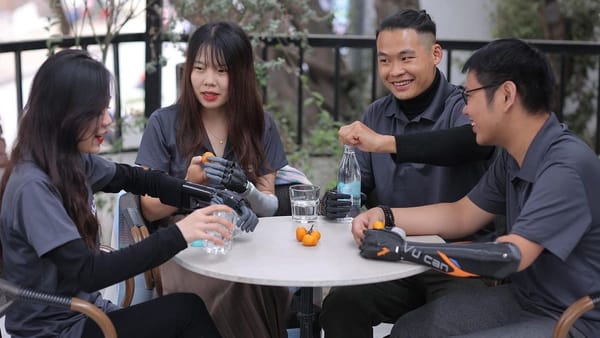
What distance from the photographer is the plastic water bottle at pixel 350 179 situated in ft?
9.93

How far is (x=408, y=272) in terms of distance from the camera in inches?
96.7

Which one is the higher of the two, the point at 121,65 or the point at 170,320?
the point at 121,65

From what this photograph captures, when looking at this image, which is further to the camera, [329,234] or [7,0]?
[7,0]

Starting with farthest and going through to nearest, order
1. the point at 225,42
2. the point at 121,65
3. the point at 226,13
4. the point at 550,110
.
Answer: the point at 121,65 < the point at 226,13 < the point at 225,42 < the point at 550,110

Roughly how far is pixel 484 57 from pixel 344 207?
690mm

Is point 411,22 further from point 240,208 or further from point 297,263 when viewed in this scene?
point 297,263

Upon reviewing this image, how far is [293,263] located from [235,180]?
0.61m

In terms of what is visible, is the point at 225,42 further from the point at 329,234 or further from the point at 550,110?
the point at 550,110

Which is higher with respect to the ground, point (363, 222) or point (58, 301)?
point (363, 222)

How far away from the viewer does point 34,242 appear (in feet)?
7.57

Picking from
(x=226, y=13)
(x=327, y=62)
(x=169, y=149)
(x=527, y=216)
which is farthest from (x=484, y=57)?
(x=327, y=62)

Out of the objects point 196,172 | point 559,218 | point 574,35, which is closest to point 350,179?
point 196,172

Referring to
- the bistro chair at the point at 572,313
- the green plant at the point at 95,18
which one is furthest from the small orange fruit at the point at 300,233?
the green plant at the point at 95,18

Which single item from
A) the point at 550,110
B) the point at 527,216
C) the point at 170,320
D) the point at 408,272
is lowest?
the point at 170,320
